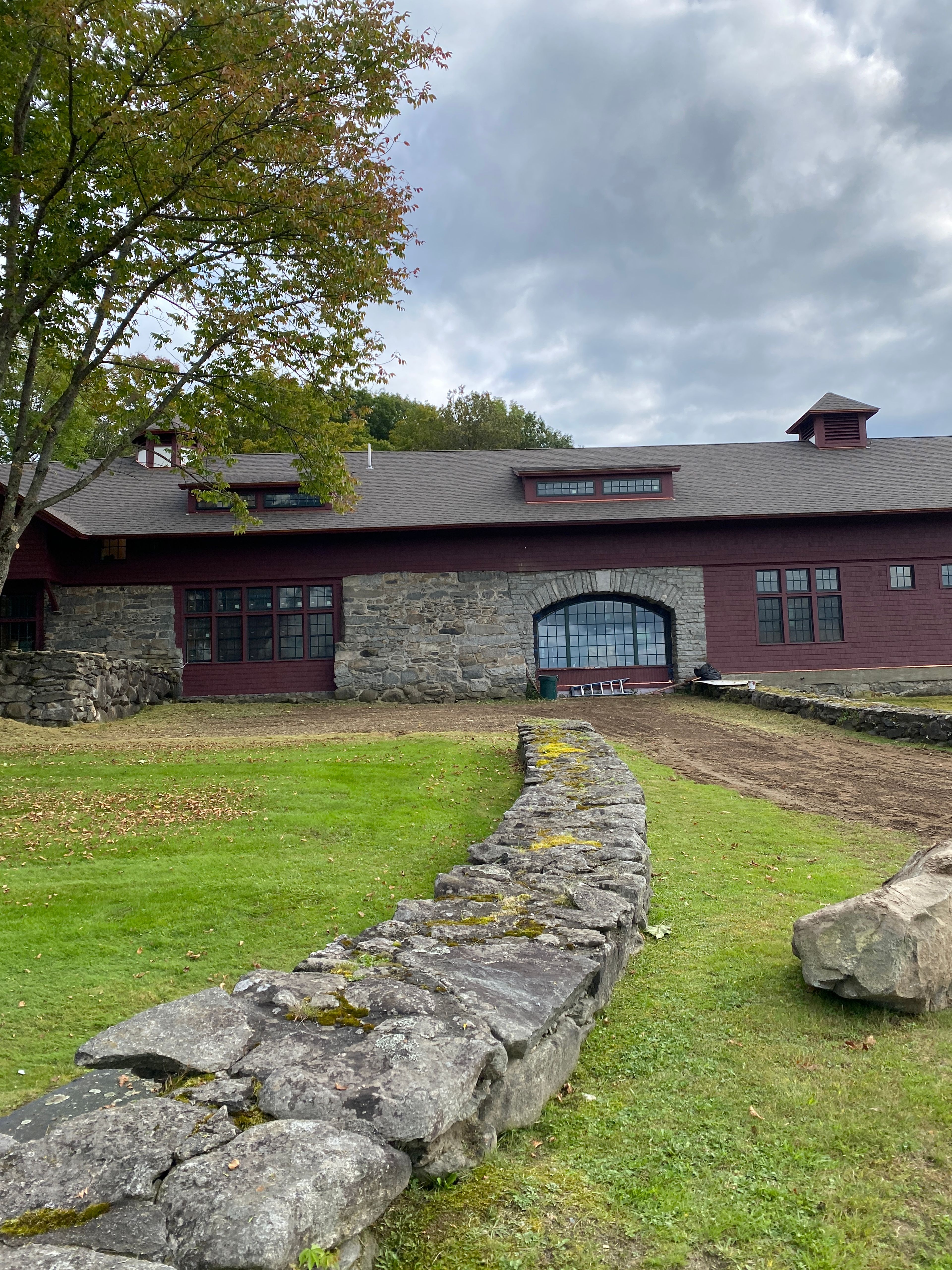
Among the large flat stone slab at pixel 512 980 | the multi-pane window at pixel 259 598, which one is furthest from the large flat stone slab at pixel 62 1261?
the multi-pane window at pixel 259 598

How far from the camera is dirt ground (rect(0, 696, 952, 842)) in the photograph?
30.4 feet

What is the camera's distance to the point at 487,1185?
2.66 m

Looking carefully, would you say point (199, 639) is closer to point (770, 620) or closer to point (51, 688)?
point (51, 688)

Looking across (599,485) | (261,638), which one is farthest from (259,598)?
(599,485)

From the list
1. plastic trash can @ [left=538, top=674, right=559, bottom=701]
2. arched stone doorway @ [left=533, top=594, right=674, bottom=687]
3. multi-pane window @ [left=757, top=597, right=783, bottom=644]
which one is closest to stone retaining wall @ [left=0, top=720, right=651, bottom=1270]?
plastic trash can @ [left=538, top=674, right=559, bottom=701]

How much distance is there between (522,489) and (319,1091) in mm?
22141

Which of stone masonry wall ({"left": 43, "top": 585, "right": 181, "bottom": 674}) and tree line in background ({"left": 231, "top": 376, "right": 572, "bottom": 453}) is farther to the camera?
tree line in background ({"left": 231, "top": 376, "right": 572, "bottom": 453})

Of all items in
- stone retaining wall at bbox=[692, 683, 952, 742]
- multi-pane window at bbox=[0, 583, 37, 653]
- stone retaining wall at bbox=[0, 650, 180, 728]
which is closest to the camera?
stone retaining wall at bbox=[692, 683, 952, 742]

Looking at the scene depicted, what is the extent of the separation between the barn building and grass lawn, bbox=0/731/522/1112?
33.2 feet

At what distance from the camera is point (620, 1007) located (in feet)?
13.5

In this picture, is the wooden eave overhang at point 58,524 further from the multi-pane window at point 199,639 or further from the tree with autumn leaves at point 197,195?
the tree with autumn leaves at point 197,195

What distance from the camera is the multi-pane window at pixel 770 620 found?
22.6 meters

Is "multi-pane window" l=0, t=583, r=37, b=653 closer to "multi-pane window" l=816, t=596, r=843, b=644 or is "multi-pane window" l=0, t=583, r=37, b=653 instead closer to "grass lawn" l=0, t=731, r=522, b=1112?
"grass lawn" l=0, t=731, r=522, b=1112

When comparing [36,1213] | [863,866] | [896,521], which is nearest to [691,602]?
[896,521]
